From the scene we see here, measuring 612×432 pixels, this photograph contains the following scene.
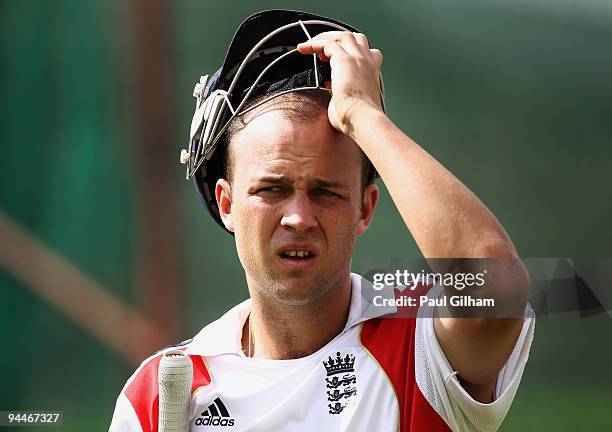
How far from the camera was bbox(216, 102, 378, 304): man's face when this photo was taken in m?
1.71

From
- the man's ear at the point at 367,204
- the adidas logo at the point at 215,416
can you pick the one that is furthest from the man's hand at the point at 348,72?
the adidas logo at the point at 215,416

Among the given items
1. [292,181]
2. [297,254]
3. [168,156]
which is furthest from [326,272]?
[168,156]

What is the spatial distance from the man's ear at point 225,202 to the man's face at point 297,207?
0.37ft

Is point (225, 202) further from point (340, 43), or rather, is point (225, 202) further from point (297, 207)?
point (340, 43)

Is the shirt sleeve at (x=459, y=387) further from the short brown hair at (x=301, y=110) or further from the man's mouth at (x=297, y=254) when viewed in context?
the short brown hair at (x=301, y=110)

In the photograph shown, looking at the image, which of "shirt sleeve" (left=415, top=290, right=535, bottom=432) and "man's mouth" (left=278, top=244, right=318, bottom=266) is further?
"man's mouth" (left=278, top=244, right=318, bottom=266)

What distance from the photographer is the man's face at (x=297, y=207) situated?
1.71 m

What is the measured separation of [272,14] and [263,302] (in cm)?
63

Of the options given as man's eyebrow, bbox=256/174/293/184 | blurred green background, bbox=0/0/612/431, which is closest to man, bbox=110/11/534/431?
man's eyebrow, bbox=256/174/293/184

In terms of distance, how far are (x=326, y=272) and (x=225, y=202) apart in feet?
1.08

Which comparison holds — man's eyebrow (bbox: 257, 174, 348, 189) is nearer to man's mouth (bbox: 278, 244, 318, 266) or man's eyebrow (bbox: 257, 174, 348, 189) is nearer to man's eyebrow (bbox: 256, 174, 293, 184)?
man's eyebrow (bbox: 256, 174, 293, 184)

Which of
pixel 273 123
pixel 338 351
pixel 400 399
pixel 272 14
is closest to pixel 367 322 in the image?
pixel 338 351

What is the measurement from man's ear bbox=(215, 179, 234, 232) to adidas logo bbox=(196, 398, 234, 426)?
39 cm

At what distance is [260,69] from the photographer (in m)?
1.92
